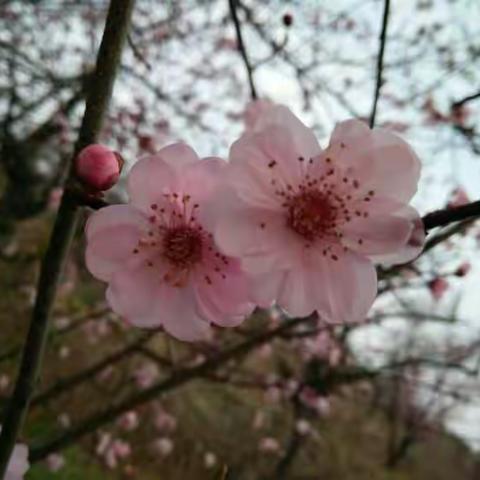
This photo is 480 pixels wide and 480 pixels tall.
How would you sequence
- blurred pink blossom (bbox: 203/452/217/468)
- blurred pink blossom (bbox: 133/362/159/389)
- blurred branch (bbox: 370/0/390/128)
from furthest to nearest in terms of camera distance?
1. blurred pink blossom (bbox: 203/452/217/468)
2. blurred pink blossom (bbox: 133/362/159/389)
3. blurred branch (bbox: 370/0/390/128)

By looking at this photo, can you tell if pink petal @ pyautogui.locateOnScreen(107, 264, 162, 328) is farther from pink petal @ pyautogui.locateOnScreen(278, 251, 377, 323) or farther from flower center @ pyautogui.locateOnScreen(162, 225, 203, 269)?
pink petal @ pyautogui.locateOnScreen(278, 251, 377, 323)

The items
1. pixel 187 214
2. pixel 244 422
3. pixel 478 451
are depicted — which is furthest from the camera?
pixel 478 451

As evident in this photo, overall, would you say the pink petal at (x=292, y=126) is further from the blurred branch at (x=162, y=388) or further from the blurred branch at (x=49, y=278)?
the blurred branch at (x=162, y=388)

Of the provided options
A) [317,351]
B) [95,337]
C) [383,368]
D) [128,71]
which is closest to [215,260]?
[383,368]

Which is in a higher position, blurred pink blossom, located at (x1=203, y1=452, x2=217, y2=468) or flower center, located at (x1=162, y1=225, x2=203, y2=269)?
blurred pink blossom, located at (x1=203, y1=452, x2=217, y2=468)

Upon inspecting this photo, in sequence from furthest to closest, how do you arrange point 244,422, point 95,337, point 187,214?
point 244,422
point 95,337
point 187,214

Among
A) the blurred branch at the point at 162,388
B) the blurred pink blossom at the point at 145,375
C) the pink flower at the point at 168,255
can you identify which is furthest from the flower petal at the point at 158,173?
the blurred pink blossom at the point at 145,375

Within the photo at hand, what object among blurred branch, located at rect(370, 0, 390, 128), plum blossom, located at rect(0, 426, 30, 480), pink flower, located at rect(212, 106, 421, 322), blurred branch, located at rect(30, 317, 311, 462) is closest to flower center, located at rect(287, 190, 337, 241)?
pink flower, located at rect(212, 106, 421, 322)

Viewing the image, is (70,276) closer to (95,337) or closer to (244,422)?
(95,337)
